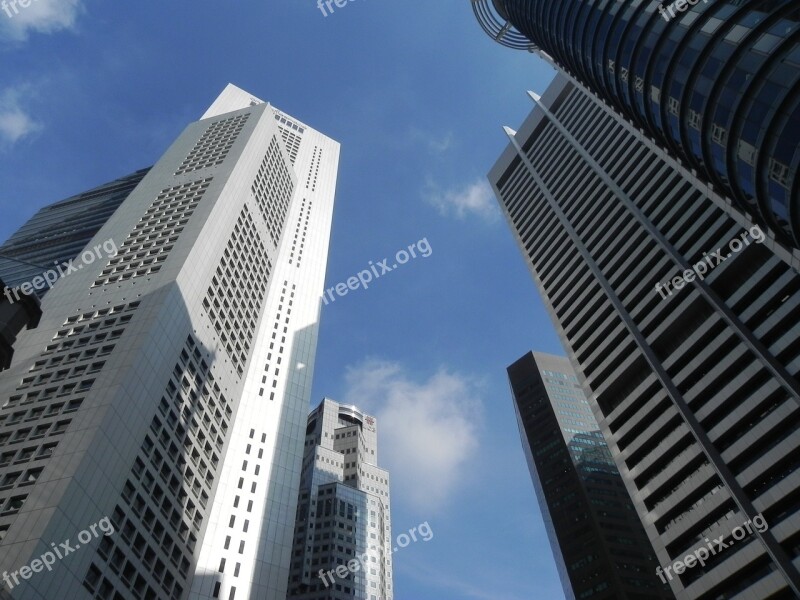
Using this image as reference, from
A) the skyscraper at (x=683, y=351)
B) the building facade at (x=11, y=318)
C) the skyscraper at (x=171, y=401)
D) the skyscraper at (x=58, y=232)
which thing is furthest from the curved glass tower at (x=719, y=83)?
the skyscraper at (x=58, y=232)

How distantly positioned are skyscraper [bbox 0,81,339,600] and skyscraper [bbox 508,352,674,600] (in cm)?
6759

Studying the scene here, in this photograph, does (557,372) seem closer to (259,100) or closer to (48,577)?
(259,100)

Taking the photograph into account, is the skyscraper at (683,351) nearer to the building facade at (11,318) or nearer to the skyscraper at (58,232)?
the building facade at (11,318)

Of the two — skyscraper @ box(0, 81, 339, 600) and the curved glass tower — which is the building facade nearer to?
skyscraper @ box(0, 81, 339, 600)

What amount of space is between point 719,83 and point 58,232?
97736mm

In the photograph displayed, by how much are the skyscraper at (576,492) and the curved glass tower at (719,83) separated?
296 feet

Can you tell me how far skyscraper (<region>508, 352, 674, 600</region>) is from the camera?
11806cm

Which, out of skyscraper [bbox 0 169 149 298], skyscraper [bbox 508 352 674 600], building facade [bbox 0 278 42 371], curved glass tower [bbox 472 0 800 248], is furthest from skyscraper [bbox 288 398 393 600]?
building facade [bbox 0 278 42 371]

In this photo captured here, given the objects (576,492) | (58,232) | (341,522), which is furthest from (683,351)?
(341,522)

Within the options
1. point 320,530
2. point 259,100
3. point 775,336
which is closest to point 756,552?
point 775,336

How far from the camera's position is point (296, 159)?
148 meters

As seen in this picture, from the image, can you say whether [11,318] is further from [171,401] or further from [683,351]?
[683,351]

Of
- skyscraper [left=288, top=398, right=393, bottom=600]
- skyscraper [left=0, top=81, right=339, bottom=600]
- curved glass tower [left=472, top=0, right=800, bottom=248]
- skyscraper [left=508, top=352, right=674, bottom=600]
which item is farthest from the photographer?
skyscraper [left=288, top=398, right=393, bottom=600]

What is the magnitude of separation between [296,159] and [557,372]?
82.3 m
